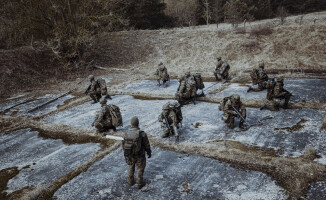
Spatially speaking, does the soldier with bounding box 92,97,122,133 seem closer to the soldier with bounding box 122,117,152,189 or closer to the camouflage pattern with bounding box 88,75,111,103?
the soldier with bounding box 122,117,152,189

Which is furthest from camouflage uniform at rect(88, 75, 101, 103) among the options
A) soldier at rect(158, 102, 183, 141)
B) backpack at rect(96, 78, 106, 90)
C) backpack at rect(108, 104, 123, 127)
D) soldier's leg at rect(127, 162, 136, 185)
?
soldier's leg at rect(127, 162, 136, 185)

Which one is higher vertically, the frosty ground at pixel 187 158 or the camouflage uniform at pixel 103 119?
the camouflage uniform at pixel 103 119

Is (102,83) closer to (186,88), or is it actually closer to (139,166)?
(186,88)

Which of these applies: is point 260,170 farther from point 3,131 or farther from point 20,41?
point 20,41

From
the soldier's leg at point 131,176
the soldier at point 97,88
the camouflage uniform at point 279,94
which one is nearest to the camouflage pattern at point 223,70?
the camouflage uniform at point 279,94

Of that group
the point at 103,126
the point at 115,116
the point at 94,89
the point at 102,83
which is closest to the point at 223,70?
the point at 102,83

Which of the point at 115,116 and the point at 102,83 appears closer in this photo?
the point at 115,116

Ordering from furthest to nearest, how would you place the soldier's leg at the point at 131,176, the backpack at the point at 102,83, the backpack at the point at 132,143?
the backpack at the point at 102,83, the soldier's leg at the point at 131,176, the backpack at the point at 132,143

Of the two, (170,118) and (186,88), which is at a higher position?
(186,88)

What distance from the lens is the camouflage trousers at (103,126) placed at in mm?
9266

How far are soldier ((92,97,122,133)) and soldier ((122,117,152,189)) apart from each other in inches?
141

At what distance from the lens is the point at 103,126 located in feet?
30.7

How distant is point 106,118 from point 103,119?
119mm

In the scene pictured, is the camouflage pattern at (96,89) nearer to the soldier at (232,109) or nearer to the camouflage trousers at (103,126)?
the camouflage trousers at (103,126)
